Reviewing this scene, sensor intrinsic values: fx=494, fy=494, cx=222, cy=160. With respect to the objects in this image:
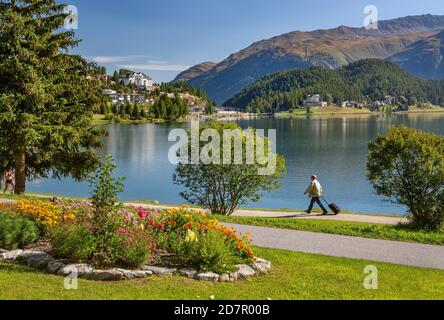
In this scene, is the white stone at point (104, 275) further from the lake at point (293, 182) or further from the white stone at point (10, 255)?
the lake at point (293, 182)

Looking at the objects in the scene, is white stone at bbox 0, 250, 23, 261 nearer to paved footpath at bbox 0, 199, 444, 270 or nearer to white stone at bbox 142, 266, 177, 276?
white stone at bbox 142, 266, 177, 276

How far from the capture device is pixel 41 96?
997 inches

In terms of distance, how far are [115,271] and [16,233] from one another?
3668 millimetres

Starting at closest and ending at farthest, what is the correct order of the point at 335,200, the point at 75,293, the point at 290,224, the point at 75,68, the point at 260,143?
1. the point at 75,293
2. the point at 290,224
3. the point at 260,143
4. the point at 75,68
5. the point at 335,200

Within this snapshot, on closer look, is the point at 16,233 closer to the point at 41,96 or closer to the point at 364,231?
the point at 364,231

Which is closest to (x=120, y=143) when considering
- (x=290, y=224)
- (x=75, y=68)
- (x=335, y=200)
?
(x=335, y=200)

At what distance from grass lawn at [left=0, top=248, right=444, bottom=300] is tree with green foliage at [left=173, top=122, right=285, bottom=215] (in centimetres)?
1278

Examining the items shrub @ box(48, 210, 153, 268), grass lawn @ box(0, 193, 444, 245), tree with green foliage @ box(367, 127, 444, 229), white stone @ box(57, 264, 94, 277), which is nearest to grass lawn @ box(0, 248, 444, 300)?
white stone @ box(57, 264, 94, 277)

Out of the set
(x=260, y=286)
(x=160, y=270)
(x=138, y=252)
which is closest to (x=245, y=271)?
(x=260, y=286)

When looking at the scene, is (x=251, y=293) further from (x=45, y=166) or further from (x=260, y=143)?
(x=45, y=166)

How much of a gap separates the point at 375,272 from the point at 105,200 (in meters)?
6.73

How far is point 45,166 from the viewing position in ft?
95.6

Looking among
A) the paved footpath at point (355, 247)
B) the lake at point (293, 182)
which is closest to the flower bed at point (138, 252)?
the paved footpath at point (355, 247)

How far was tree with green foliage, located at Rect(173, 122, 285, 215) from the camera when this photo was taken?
2508 cm
